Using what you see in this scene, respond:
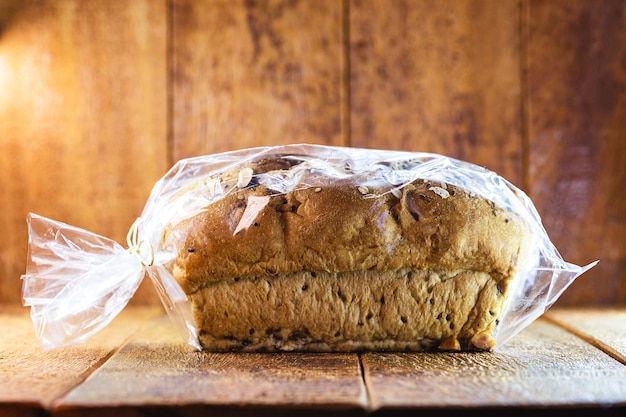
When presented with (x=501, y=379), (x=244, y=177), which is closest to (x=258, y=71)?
(x=244, y=177)

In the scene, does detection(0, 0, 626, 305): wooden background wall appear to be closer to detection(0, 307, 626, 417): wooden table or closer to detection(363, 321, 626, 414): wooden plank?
detection(0, 307, 626, 417): wooden table

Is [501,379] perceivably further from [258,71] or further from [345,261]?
[258,71]

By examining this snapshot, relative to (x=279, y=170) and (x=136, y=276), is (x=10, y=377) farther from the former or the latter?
(x=279, y=170)

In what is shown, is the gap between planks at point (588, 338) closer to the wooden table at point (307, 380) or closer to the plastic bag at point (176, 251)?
the wooden table at point (307, 380)

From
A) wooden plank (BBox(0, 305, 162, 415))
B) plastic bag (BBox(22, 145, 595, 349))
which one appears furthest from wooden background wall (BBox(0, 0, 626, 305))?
plastic bag (BBox(22, 145, 595, 349))

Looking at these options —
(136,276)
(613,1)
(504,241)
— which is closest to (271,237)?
(136,276)
